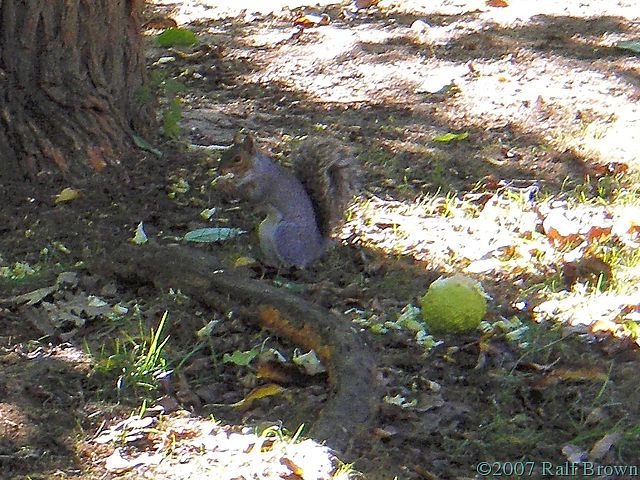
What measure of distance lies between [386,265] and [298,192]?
408mm

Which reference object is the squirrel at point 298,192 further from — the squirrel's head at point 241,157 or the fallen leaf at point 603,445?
the fallen leaf at point 603,445

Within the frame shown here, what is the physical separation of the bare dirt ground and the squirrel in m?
0.10

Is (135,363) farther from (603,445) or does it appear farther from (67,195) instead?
(603,445)

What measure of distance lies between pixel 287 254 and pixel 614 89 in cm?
252

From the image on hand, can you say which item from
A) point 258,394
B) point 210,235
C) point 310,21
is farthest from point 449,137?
point 258,394

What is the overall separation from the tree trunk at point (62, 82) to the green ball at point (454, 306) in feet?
4.96

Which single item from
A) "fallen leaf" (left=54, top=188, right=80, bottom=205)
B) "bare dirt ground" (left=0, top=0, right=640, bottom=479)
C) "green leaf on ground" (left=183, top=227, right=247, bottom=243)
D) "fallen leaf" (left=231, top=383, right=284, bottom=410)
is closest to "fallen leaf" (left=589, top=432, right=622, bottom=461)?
"bare dirt ground" (left=0, top=0, right=640, bottom=479)

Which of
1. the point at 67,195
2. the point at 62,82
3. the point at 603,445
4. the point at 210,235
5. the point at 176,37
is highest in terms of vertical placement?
the point at 62,82

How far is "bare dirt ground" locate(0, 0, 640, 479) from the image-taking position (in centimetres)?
243

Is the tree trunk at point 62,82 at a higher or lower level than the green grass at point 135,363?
higher

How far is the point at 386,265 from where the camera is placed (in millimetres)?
3371

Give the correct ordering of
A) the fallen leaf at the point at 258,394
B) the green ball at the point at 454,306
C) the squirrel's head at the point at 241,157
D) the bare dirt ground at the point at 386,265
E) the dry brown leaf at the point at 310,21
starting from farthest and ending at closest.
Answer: the dry brown leaf at the point at 310,21, the squirrel's head at the point at 241,157, the green ball at the point at 454,306, the fallen leaf at the point at 258,394, the bare dirt ground at the point at 386,265

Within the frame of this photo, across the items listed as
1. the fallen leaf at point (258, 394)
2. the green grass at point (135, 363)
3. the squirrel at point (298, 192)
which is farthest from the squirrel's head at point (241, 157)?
the fallen leaf at point (258, 394)

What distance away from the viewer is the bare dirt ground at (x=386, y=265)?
2.43 meters
